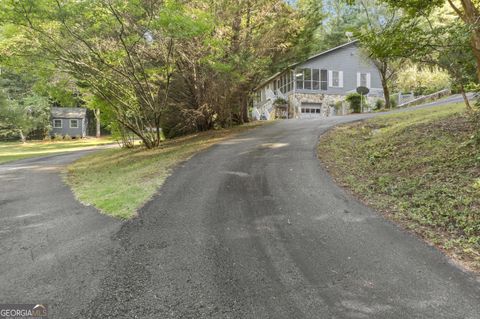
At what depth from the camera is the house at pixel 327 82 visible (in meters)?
28.1

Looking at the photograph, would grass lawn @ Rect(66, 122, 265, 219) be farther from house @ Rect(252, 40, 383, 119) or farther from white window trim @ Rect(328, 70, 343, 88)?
white window trim @ Rect(328, 70, 343, 88)

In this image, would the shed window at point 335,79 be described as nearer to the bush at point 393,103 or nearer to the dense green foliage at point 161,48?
the bush at point 393,103

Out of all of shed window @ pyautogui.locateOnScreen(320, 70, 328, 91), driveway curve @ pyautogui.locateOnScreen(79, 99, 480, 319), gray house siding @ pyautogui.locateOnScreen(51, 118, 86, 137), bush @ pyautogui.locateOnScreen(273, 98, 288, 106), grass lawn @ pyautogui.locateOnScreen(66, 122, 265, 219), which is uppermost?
shed window @ pyautogui.locateOnScreen(320, 70, 328, 91)

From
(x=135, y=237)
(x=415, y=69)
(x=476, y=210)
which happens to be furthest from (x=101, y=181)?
(x=415, y=69)

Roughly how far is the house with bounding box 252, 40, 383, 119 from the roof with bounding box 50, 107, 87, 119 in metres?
→ 25.6

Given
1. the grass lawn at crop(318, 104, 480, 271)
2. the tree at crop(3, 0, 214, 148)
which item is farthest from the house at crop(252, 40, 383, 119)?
the grass lawn at crop(318, 104, 480, 271)

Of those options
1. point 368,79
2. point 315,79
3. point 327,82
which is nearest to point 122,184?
point 315,79

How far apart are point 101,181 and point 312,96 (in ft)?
76.3

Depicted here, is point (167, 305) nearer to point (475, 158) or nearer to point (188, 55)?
point (475, 158)

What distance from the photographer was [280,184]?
667cm

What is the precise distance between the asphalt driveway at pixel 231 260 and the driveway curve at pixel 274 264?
1 centimetres

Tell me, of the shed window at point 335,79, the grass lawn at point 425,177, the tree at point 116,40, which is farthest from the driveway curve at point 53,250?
the shed window at point 335,79

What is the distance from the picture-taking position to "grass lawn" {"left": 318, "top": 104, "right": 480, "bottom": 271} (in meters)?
4.39

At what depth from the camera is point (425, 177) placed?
6023mm
